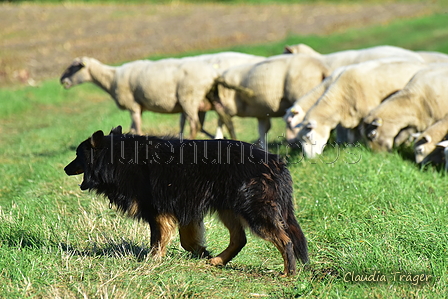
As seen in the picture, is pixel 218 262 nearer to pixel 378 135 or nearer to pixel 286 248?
pixel 286 248

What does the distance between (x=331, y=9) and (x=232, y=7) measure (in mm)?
7603

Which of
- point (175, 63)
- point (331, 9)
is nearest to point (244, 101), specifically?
point (175, 63)

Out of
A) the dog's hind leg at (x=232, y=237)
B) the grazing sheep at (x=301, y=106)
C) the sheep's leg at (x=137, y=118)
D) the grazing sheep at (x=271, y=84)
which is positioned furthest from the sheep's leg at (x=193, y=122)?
the dog's hind leg at (x=232, y=237)

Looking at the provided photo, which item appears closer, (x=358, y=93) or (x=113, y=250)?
(x=113, y=250)

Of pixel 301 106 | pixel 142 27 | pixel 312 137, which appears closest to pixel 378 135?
pixel 312 137

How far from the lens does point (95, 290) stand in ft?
13.6

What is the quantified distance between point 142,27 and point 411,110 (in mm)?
26596

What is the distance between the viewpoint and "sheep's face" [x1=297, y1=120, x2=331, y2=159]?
374 inches

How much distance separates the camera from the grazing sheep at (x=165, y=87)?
11406mm

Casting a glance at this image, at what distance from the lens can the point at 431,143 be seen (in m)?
8.23

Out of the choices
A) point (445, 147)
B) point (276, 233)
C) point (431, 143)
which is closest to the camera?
point (276, 233)

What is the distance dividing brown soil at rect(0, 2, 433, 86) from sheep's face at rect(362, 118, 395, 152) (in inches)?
597

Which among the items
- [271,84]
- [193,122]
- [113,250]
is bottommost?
[193,122]

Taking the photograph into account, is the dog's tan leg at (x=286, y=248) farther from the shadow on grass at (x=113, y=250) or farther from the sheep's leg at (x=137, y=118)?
the sheep's leg at (x=137, y=118)
